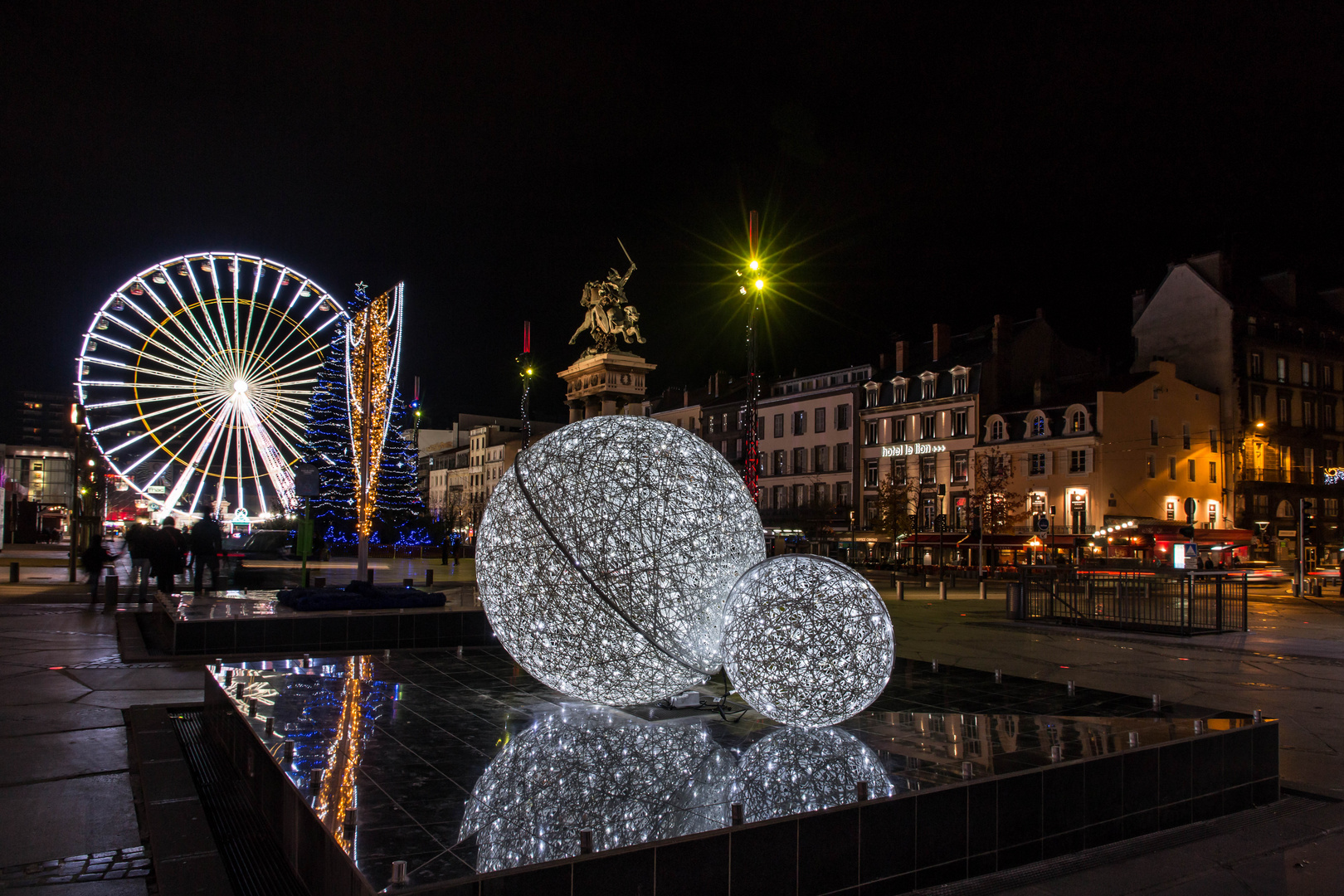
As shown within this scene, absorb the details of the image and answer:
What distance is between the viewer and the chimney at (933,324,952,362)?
59.6 m

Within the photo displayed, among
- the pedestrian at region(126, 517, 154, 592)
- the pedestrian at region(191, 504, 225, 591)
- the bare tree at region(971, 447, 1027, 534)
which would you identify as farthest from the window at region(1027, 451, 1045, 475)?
the pedestrian at region(126, 517, 154, 592)

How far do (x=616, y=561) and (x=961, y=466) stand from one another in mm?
50899

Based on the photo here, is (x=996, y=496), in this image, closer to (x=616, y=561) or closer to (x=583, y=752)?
(x=616, y=561)

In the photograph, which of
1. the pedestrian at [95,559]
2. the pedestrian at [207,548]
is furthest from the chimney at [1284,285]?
the pedestrian at [95,559]

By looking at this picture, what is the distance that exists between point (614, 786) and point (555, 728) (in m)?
1.88

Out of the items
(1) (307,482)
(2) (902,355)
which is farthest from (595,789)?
(2) (902,355)

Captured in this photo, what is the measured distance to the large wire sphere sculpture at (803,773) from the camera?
5.36 metres

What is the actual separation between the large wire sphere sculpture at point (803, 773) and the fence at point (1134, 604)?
577 inches

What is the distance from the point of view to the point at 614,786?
5891mm

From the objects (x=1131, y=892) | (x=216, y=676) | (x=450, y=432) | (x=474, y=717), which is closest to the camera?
(x=1131, y=892)

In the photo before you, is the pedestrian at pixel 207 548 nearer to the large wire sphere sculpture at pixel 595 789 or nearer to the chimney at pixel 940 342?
the large wire sphere sculpture at pixel 595 789

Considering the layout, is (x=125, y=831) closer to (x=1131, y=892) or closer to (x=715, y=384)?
(x=1131, y=892)

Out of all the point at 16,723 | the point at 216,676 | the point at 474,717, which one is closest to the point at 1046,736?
the point at 474,717

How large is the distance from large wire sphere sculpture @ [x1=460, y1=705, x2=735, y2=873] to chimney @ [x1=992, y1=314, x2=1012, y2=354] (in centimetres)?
5047
